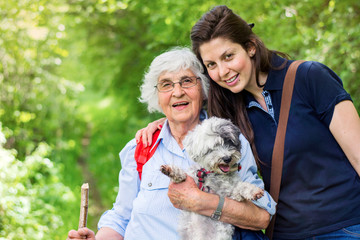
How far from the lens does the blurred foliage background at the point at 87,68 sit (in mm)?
5812

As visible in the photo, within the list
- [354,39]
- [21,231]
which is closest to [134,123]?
[21,231]

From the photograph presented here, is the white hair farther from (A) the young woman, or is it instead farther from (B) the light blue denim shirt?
(B) the light blue denim shirt

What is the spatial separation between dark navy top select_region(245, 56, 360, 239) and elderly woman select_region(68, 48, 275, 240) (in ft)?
1.06

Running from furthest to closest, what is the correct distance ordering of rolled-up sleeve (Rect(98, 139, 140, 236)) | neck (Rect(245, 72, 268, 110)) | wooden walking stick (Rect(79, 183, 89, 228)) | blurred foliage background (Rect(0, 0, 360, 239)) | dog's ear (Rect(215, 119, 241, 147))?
blurred foliage background (Rect(0, 0, 360, 239)) < rolled-up sleeve (Rect(98, 139, 140, 236)) < neck (Rect(245, 72, 268, 110)) < dog's ear (Rect(215, 119, 241, 147)) < wooden walking stick (Rect(79, 183, 89, 228))

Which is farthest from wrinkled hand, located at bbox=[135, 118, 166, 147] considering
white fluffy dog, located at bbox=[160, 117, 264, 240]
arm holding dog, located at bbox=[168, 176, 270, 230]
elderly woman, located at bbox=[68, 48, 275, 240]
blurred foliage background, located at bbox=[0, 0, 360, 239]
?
blurred foliage background, located at bbox=[0, 0, 360, 239]

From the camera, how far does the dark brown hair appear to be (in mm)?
2982

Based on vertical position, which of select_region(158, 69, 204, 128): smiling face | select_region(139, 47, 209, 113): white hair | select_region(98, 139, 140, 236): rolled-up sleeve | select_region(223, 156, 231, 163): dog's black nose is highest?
select_region(139, 47, 209, 113): white hair

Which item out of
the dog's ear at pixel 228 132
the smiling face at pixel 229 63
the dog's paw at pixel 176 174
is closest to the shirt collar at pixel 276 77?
the smiling face at pixel 229 63

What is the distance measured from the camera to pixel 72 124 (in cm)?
1106

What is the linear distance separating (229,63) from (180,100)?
21.0 inches

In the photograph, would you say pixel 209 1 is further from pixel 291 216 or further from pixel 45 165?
pixel 45 165

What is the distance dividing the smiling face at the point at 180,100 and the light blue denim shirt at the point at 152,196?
0.64 ft

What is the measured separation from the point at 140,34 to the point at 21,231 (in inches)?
238

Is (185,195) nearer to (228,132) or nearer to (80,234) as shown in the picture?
(228,132)
